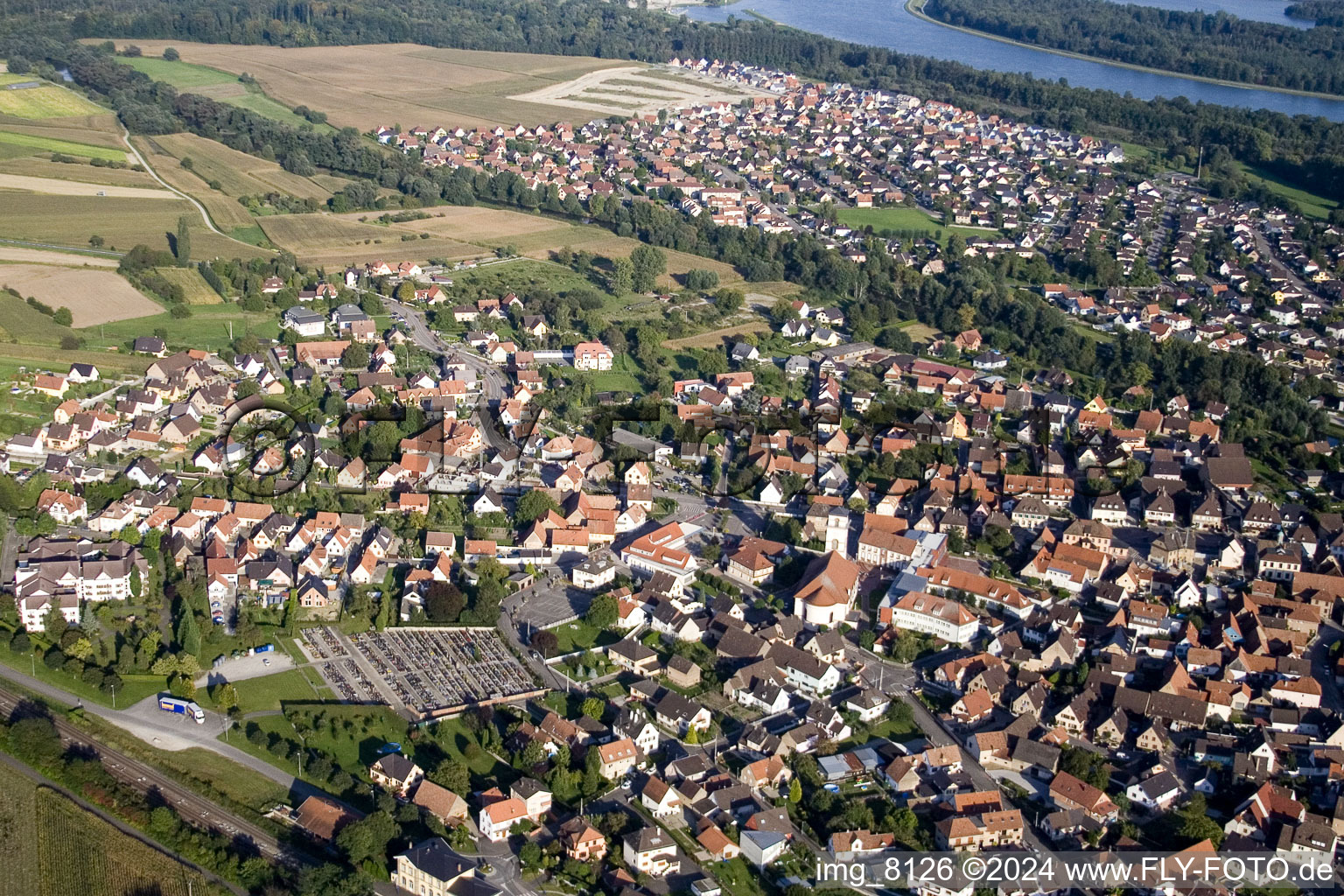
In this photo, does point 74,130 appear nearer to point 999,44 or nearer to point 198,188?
point 198,188

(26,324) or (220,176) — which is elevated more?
(220,176)

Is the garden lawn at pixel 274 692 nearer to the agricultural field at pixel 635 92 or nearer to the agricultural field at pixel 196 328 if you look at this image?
the agricultural field at pixel 196 328

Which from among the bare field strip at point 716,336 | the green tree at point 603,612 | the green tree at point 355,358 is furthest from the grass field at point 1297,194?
the green tree at point 603,612

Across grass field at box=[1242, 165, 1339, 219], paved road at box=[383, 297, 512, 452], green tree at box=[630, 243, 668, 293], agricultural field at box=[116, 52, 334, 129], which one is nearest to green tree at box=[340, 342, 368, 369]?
paved road at box=[383, 297, 512, 452]

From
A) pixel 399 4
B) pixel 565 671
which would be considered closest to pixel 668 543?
pixel 565 671

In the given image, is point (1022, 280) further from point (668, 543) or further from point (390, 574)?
point (390, 574)

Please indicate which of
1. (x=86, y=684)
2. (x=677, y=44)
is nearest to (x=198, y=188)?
(x=86, y=684)
